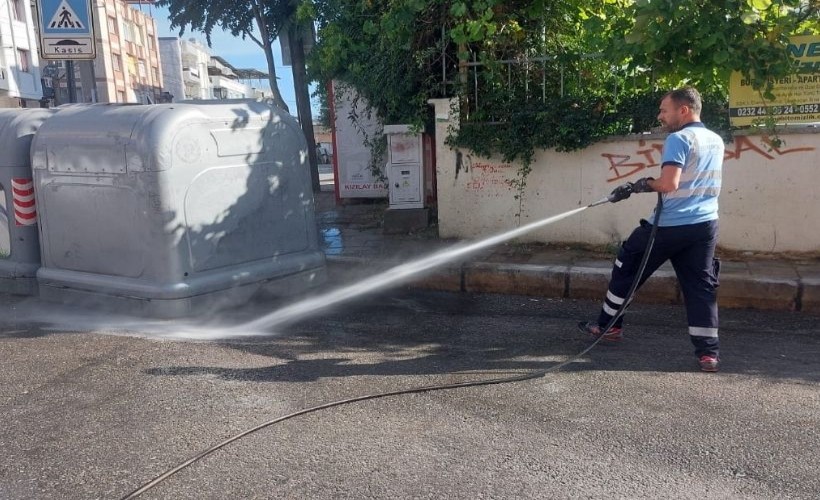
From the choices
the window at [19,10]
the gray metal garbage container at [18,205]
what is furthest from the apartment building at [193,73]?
the gray metal garbage container at [18,205]

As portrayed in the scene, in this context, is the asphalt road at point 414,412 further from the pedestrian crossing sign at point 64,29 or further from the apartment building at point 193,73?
the apartment building at point 193,73

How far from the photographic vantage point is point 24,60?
40.4 metres

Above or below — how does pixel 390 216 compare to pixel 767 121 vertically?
below

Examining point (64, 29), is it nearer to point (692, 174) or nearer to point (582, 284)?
point (582, 284)

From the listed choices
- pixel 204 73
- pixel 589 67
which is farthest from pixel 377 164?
pixel 204 73

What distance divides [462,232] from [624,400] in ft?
14.7

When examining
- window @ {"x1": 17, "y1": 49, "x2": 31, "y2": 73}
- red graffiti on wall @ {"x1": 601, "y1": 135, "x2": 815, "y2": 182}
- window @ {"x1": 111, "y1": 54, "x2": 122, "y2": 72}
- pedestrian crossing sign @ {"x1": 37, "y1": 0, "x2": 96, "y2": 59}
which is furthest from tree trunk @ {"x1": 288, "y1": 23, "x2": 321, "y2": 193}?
window @ {"x1": 111, "y1": 54, "x2": 122, "y2": 72}

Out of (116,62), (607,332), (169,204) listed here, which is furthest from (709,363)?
(116,62)

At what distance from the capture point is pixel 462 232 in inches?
332

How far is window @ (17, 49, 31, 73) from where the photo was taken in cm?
3972

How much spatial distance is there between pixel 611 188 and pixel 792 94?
1.94 meters

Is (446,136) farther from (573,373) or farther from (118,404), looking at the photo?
(118,404)

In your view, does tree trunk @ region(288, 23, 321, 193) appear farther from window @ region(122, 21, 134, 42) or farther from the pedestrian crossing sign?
window @ region(122, 21, 134, 42)

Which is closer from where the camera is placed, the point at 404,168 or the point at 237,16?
the point at 404,168
